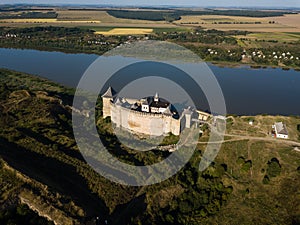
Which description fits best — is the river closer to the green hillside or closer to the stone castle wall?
the stone castle wall

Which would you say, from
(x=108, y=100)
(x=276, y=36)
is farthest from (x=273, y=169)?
(x=276, y=36)

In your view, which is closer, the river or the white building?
the white building

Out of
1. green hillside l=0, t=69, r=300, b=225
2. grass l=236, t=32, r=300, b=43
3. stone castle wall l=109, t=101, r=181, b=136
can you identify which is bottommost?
green hillside l=0, t=69, r=300, b=225

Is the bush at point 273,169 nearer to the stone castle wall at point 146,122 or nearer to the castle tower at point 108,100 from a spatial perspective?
the stone castle wall at point 146,122

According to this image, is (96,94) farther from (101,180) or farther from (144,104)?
(101,180)

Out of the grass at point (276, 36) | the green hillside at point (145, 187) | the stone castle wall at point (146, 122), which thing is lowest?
the green hillside at point (145, 187)

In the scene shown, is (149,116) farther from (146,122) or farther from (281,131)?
(281,131)

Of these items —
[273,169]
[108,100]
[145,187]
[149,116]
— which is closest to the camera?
[273,169]

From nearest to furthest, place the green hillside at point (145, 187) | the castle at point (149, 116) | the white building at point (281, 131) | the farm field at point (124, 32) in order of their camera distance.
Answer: the green hillside at point (145, 187) → the white building at point (281, 131) → the castle at point (149, 116) → the farm field at point (124, 32)

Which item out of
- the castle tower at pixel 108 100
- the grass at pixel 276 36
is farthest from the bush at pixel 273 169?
the grass at pixel 276 36

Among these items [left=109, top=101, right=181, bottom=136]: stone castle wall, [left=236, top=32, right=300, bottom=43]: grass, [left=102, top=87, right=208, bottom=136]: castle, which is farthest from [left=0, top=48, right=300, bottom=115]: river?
[left=236, top=32, right=300, bottom=43]: grass
